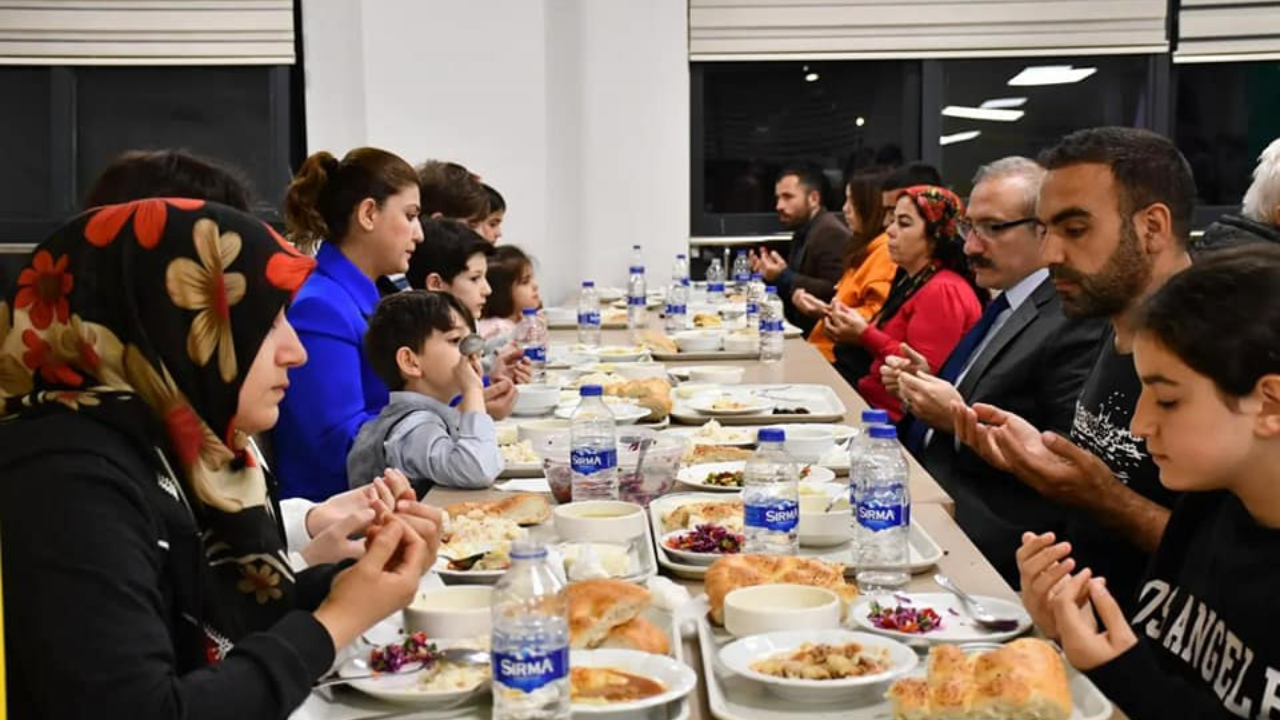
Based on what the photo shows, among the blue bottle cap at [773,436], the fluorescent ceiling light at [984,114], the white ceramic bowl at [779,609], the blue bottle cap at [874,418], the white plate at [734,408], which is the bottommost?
the white ceramic bowl at [779,609]

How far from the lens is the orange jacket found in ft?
18.4

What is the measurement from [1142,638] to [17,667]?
1.34 meters

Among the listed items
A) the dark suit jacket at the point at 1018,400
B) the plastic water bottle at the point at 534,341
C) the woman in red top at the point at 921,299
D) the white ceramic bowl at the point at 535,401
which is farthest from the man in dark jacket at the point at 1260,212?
the plastic water bottle at the point at 534,341

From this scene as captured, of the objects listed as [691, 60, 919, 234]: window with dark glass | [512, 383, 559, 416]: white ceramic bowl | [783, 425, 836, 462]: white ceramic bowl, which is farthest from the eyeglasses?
[691, 60, 919, 234]: window with dark glass

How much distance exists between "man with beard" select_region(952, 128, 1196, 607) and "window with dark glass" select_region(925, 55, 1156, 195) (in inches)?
202

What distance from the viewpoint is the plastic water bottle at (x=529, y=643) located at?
1312mm

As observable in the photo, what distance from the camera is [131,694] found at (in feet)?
4.29

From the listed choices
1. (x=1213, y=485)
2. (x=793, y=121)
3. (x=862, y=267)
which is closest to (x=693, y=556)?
(x=1213, y=485)

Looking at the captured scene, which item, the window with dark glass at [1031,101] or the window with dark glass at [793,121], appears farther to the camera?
the window with dark glass at [793,121]

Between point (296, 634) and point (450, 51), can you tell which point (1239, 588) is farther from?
point (450, 51)

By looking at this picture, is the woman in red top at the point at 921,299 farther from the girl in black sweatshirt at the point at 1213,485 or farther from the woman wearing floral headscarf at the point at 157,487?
the woman wearing floral headscarf at the point at 157,487

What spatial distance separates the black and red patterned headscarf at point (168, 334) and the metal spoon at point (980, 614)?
914 millimetres

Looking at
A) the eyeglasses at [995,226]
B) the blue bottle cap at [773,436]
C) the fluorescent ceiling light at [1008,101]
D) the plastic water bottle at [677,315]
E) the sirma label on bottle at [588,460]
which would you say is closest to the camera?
the blue bottle cap at [773,436]

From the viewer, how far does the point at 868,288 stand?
5.68 meters
